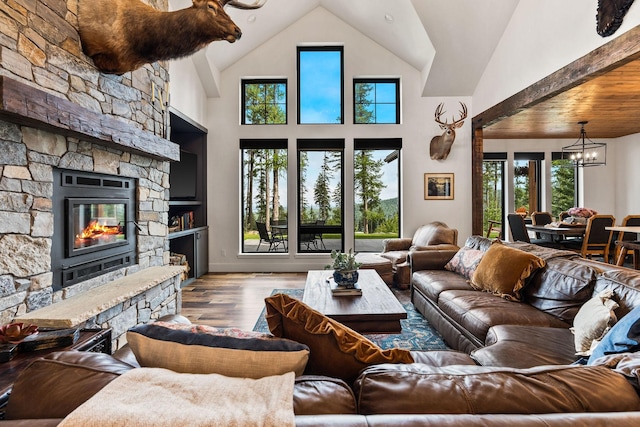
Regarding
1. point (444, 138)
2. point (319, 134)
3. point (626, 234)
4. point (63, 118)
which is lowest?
point (626, 234)

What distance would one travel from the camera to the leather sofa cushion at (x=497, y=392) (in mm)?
784

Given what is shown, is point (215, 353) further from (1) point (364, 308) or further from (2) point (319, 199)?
(2) point (319, 199)

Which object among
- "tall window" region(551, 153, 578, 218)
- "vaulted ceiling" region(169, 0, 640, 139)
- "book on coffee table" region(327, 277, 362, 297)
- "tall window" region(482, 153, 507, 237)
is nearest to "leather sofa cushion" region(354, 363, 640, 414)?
"book on coffee table" region(327, 277, 362, 297)

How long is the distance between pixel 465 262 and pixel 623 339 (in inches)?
86.7

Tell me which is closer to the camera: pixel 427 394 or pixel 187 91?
pixel 427 394

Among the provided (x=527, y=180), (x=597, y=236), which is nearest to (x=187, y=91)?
(x=597, y=236)

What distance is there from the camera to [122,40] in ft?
8.58

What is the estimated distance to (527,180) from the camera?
26.2ft

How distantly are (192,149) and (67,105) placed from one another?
3.94m

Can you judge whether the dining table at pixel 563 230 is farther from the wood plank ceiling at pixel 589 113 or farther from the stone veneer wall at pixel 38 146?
the stone veneer wall at pixel 38 146

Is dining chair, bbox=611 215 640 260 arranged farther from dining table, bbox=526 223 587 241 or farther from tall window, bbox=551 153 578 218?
tall window, bbox=551 153 578 218

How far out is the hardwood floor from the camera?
364cm

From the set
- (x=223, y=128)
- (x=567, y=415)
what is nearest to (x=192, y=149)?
(x=223, y=128)

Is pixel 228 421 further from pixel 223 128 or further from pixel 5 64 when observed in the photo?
pixel 223 128
